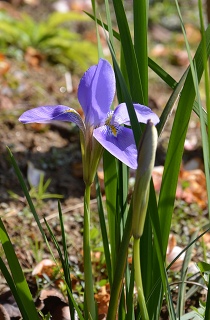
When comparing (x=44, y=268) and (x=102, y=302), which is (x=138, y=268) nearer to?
(x=102, y=302)

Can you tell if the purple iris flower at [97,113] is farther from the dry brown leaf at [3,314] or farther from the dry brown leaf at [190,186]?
the dry brown leaf at [190,186]

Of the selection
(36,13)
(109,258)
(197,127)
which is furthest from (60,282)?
(36,13)

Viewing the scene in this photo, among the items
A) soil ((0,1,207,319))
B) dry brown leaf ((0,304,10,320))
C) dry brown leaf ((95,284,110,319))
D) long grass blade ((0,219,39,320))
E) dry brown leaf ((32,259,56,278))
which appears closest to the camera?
long grass blade ((0,219,39,320))

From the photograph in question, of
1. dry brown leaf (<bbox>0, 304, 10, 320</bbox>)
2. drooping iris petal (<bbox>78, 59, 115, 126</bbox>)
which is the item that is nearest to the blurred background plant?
dry brown leaf (<bbox>0, 304, 10, 320</bbox>)

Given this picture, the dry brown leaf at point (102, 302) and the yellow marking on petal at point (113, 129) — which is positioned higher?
the yellow marking on petal at point (113, 129)

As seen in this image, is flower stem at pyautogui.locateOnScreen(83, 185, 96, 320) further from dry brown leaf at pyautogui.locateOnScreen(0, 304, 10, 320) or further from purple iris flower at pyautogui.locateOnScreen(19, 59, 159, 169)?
dry brown leaf at pyautogui.locateOnScreen(0, 304, 10, 320)

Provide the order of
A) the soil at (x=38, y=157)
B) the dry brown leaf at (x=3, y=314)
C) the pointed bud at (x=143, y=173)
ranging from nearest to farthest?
the pointed bud at (x=143, y=173) < the dry brown leaf at (x=3, y=314) < the soil at (x=38, y=157)

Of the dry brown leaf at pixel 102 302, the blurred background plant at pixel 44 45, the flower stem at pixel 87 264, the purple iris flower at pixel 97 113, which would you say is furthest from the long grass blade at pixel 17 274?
the blurred background plant at pixel 44 45
